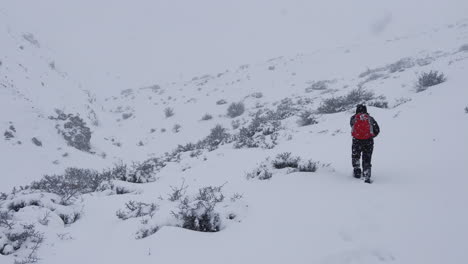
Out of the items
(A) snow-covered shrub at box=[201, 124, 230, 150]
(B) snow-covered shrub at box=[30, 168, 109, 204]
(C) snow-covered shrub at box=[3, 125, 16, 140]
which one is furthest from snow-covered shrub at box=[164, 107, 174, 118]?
(B) snow-covered shrub at box=[30, 168, 109, 204]

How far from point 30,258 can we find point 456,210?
5553mm

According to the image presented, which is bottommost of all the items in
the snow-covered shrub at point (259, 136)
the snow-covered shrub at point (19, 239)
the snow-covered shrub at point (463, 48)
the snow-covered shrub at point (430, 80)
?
the snow-covered shrub at point (19, 239)

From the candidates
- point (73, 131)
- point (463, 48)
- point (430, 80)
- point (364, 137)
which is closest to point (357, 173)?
point (364, 137)

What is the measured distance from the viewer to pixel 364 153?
6.26 m

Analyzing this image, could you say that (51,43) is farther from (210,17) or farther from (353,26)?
(353,26)

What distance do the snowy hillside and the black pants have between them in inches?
9.7

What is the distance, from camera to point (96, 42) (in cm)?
5312

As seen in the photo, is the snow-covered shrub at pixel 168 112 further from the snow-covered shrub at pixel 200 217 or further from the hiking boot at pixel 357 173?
the snow-covered shrub at pixel 200 217

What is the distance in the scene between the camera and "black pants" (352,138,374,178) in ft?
20.2

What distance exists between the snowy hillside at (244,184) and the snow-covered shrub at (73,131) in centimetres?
5

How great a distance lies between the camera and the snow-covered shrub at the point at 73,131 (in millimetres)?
→ 14688

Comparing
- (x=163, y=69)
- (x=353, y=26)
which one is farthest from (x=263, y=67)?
(x=353, y=26)

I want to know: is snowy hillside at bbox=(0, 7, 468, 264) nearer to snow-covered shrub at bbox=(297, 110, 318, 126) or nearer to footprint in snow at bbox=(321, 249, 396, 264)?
footprint in snow at bbox=(321, 249, 396, 264)

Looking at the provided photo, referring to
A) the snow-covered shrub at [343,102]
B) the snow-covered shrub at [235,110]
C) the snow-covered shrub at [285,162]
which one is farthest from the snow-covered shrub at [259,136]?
the snow-covered shrub at [235,110]
